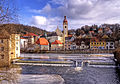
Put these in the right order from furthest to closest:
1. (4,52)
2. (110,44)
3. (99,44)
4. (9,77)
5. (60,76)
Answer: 1. (99,44)
2. (110,44)
3. (4,52)
4. (60,76)
5. (9,77)

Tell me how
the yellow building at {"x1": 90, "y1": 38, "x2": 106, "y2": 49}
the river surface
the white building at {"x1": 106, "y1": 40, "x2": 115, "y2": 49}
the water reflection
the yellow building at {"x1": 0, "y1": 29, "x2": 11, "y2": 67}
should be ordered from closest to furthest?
the water reflection, the river surface, the yellow building at {"x1": 0, "y1": 29, "x2": 11, "y2": 67}, the white building at {"x1": 106, "y1": 40, "x2": 115, "y2": 49}, the yellow building at {"x1": 90, "y1": 38, "x2": 106, "y2": 49}

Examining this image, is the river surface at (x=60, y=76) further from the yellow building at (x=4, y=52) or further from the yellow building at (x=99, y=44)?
the yellow building at (x=99, y=44)

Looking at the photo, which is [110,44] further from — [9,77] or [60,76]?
[9,77]

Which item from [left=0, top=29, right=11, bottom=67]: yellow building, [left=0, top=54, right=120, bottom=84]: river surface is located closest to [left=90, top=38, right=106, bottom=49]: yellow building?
[left=0, top=54, right=120, bottom=84]: river surface

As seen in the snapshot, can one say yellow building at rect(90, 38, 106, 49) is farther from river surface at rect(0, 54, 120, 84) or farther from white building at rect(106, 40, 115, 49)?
river surface at rect(0, 54, 120, 84)

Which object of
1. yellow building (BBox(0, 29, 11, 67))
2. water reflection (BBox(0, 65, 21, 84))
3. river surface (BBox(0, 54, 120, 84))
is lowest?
river surface (BBox(0, 54, 120, 84))

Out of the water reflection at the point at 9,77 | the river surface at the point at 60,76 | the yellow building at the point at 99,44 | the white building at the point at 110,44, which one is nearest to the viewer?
the water reflection at the point at 9,77

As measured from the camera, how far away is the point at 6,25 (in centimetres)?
552

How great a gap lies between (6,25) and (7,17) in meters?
0.73

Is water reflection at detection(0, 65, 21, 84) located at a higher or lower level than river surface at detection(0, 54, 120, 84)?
higher

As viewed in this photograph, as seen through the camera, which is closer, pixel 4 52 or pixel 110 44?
pixel 4 52

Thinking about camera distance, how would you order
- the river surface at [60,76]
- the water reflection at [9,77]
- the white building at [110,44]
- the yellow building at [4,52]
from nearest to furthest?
the water reflection at [9,77]
the river surface at [60,76]
the yellow building at [4,52]
the white building at [110,44]

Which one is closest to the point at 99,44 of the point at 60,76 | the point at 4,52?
the point at 4,52

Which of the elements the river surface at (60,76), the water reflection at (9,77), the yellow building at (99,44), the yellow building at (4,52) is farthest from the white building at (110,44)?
the water reflection at (9,77)
